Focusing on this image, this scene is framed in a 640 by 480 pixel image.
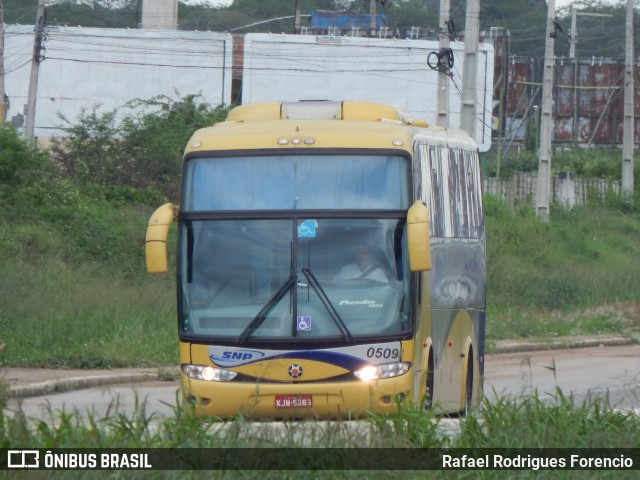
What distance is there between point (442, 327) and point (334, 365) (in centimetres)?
212

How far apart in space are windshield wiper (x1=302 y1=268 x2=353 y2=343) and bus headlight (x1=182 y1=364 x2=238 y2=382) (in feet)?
3.27

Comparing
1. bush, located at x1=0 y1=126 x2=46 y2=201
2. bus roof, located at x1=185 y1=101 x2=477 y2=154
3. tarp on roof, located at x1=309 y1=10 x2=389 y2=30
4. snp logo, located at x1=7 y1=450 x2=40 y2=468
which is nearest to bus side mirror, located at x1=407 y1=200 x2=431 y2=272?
bus roof, located at x1=185 y1=101 x2=477 y2=154

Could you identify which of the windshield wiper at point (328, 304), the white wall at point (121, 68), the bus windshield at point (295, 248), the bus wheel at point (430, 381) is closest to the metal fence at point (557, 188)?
the white wall at point (121, 68)

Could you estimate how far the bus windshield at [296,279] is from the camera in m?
10.0

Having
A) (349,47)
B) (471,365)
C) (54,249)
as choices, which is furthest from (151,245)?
(349,47)

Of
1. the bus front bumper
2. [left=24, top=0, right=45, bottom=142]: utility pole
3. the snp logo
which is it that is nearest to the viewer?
the snp logo

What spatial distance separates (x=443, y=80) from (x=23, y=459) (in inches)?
878

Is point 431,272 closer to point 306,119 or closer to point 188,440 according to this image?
point 306,119

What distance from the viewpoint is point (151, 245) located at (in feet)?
33.2

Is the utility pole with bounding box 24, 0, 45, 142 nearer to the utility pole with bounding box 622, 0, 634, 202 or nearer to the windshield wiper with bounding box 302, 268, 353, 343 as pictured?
the utility pole with bounding box 622, 0, 634, 202

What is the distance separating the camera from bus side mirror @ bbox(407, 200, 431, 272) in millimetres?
9750

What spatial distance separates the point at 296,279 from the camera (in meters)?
10.1

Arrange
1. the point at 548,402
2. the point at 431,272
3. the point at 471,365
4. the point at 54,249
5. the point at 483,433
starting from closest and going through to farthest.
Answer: the point at 483,433 → the point at 548,402 → the point at 431,272 → the point at 471,365 → the point at 54,249

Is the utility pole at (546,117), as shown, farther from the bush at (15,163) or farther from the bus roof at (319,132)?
the bus roof at (319,132)
